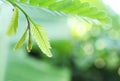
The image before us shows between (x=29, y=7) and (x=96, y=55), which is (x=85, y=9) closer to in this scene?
(x=29, y=7)

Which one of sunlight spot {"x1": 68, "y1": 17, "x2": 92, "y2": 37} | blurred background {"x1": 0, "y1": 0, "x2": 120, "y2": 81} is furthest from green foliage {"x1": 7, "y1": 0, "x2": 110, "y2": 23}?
sunlight spot {"x1": 68, "y1": 17, "x2": 92, "y2": 37}

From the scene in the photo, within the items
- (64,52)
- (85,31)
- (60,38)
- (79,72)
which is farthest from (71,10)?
(85,31)

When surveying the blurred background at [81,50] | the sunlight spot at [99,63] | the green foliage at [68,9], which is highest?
the green foliage at [68,9]

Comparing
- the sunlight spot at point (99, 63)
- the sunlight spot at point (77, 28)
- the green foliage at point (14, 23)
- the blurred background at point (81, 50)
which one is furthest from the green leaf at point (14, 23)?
the sunlight spot at point (99, 63)

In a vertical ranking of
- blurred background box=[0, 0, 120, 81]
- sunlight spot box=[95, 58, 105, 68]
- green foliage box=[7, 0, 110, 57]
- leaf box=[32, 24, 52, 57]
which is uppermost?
green foliage box=[7, 0, 110, 57]

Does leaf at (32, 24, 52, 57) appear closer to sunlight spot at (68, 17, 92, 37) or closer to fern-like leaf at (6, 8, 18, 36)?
fern-like leaf at (6, 8, 18, 36)

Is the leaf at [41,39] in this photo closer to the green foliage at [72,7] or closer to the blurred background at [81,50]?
the green foliage at [72,7]

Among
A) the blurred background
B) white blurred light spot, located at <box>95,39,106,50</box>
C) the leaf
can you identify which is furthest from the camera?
white blurred light spot, located at <box>95,39,106,50</box>

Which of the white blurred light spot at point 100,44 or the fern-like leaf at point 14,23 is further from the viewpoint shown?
the white blurred light spot at point 100,44

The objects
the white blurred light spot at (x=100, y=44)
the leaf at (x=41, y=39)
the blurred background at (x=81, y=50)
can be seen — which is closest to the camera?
the leaf at (x=41, y=39)
